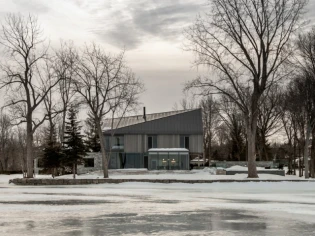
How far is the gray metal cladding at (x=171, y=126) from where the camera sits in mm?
69250

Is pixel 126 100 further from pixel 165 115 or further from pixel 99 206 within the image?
pixel 99 206

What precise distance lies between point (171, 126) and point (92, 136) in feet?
54.0

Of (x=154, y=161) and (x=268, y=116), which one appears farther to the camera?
(x=268, y=116)

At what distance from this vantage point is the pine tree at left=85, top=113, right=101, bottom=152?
75.3 meters

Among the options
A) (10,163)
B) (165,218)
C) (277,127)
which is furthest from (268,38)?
(10,163)

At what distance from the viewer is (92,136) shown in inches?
3189

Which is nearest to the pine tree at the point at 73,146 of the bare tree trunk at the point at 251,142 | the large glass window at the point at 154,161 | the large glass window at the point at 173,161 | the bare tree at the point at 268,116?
the large glass window at the point at 154,161

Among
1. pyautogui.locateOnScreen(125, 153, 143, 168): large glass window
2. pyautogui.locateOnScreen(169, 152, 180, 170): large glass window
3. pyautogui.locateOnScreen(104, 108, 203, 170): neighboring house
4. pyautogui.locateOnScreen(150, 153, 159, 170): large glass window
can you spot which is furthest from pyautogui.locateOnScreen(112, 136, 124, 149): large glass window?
pyautogui.locateOnScreen(169, 152, 180, 170): large glass window

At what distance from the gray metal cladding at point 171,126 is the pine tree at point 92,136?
666 cm

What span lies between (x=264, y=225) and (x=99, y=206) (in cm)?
800

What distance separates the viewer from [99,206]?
2052cm

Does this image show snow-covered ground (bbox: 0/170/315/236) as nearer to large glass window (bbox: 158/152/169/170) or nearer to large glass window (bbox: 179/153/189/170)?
large glass window (bbox: 158/152/169/170)

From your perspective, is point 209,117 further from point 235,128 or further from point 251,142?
point 251,142

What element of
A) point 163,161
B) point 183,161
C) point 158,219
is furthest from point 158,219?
point 183,161
